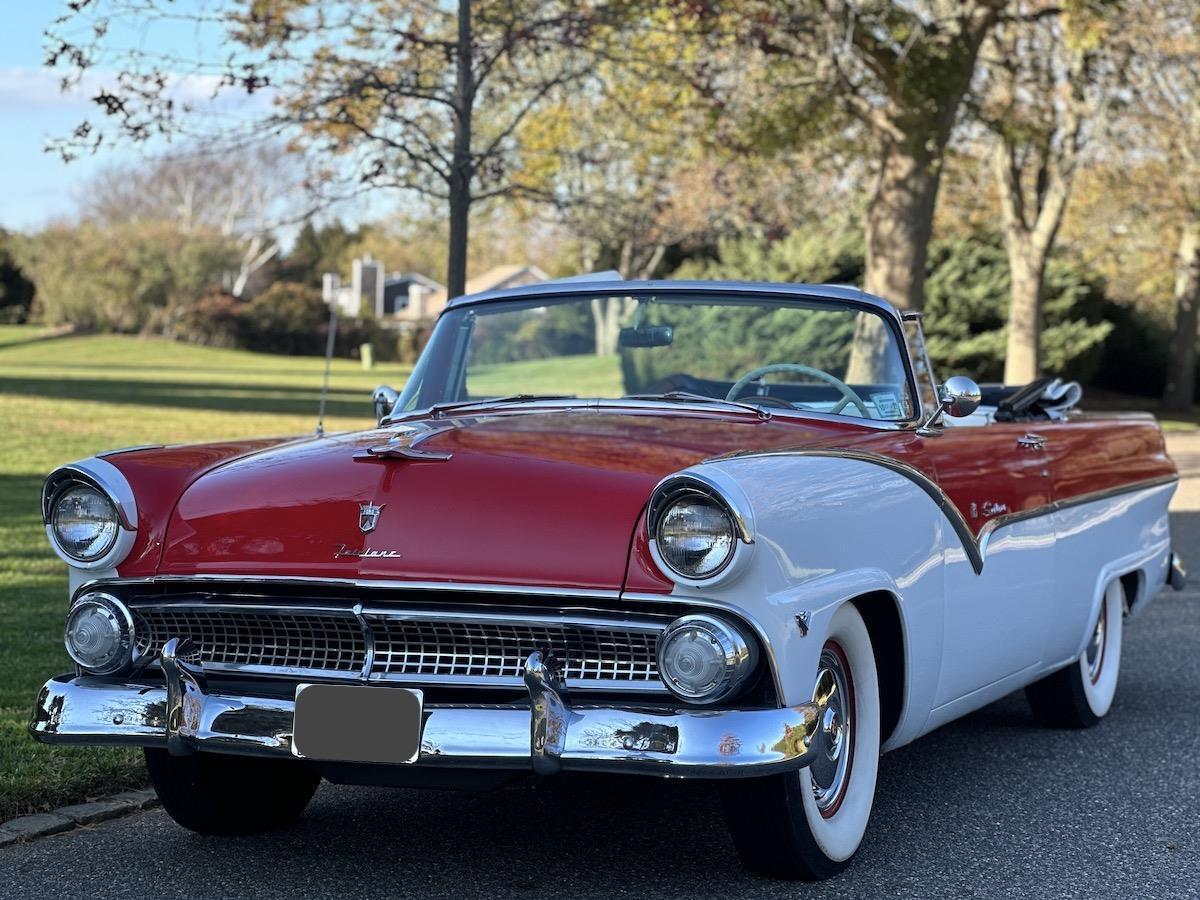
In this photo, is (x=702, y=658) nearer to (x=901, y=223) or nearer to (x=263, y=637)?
(x=263, y=637)

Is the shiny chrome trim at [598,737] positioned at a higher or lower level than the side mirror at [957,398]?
lower

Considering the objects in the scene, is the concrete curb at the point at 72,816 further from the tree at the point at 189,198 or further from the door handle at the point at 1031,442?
the tree at the point at 189,198

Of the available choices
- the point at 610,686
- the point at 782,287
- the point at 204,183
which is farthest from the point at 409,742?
the point at 204,183

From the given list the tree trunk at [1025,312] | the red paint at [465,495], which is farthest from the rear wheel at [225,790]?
the tree trunk at [1025,312]

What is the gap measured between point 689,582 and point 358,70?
23.1 ft

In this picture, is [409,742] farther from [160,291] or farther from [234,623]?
[160,291]

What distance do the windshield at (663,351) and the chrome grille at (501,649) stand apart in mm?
1630

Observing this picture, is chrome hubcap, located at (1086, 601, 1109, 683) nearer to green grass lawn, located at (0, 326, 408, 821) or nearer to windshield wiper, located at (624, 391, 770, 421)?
windshield wiper, located at (624, 391, 770, 421)

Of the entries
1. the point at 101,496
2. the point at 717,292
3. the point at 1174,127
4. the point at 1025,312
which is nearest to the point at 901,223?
the point at 1025,312

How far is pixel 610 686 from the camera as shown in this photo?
353cm

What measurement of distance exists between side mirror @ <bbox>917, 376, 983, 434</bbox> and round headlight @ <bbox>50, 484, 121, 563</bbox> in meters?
2.51

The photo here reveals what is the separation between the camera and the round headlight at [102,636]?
393 centimetres

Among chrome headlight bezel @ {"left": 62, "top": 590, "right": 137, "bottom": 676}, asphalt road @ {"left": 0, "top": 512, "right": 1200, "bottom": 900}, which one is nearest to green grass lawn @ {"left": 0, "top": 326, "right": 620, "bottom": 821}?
asphalt road @ {"left": 0, "top": 512, "right": 1200, "bottom": 900}

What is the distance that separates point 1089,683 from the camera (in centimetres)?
617
